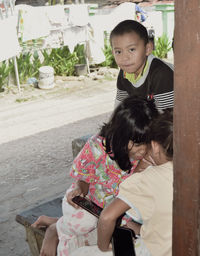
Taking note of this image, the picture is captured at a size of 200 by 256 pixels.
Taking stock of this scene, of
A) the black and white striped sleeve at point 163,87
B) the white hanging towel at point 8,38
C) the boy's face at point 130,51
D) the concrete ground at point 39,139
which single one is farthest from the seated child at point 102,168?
the white hanging towel at point 8,38

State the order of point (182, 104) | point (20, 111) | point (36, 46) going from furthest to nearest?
point (36, 46), point (20, 111), point (182, 104)

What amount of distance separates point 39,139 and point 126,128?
3.94 meters

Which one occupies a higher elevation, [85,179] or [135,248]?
[85,179]

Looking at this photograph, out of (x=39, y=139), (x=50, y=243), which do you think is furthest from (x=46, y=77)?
(x=50, y=243)

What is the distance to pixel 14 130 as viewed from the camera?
19.2 feet

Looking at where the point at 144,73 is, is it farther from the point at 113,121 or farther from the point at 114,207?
the point at 114,207

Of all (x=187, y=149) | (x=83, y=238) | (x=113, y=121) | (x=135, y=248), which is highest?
(x=187, y=149)

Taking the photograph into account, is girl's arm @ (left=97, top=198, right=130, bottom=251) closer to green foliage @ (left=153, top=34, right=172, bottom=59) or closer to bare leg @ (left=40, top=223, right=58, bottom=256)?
bare leg @ (left=40, top=223, right=58, bottom=256)

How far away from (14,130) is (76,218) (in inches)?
172

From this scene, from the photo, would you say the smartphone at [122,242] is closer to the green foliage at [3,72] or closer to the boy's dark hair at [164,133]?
the boy's dark hair at [164,133]

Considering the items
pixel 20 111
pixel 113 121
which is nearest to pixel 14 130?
pixel 20 111

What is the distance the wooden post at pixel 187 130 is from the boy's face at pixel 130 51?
4.40 ft

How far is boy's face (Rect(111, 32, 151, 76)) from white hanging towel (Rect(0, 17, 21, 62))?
5.58 metres

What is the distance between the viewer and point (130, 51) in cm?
229
